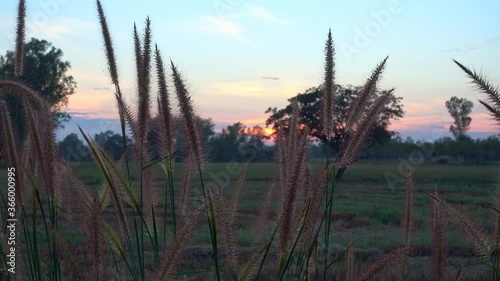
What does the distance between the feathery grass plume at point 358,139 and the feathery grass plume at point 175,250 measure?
29.1 inches

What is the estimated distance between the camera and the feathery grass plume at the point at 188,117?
2.19m

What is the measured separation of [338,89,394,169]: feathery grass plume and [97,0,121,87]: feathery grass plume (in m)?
0.87

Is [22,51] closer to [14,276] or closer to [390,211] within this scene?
[14,276]

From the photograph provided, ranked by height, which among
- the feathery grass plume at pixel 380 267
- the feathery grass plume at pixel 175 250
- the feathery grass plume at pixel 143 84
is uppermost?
the feathery grass plume at pixel 143 84

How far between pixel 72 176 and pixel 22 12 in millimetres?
1186

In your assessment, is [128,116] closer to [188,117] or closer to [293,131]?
[188,117]

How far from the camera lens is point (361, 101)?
8.04 feet

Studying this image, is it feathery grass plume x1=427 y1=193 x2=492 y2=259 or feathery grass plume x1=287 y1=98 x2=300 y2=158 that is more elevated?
feathery grass plume x1=287 y1=98 x2=300 y2=158

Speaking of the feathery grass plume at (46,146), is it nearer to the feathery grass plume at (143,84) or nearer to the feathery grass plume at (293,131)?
the feathery grass plume at (143,84)

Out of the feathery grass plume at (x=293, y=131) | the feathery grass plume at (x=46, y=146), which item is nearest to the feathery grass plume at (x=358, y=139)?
the feathery grass plume at (x=293, y=131)

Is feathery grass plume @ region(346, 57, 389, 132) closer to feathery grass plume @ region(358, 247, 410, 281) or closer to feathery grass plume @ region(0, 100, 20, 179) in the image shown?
feathery grass plume @ region(358, 247, 410, 281)

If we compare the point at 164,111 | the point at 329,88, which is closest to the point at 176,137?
the point at 164,111

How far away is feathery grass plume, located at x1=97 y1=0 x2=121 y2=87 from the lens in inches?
98.3

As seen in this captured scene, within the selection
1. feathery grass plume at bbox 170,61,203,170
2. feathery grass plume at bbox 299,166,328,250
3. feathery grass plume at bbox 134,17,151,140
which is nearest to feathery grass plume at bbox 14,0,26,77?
feathery grass plume at bbox 134,17,151,140
